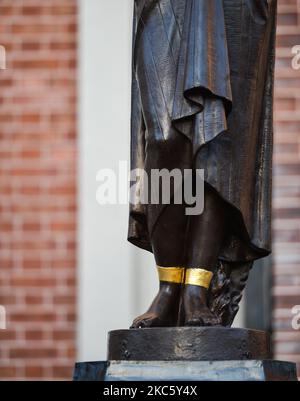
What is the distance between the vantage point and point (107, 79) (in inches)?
207

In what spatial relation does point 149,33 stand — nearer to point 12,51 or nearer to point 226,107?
point 226,107

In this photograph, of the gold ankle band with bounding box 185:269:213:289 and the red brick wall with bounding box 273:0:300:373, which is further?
the red brick wall with bounding box 273:0:300:373

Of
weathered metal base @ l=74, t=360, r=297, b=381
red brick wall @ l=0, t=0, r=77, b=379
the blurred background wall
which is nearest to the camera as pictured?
weathered metal base @ l=74, t=360, r=297, b=381

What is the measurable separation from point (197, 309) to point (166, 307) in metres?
0.10

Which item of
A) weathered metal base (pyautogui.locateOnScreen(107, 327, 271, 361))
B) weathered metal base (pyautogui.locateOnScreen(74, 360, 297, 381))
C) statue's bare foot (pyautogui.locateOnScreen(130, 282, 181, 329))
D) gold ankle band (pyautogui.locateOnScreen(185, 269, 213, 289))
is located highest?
gold ankle band (pyautogui.locateOnScreen(185, 269, 213, 289))

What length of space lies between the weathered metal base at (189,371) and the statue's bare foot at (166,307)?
0.21 metres

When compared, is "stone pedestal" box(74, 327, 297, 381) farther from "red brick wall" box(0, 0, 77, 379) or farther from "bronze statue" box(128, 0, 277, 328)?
"red brick wall" box(0, 0, 77, 379)

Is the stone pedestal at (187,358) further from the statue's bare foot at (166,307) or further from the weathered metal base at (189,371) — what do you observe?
the statue's bare foot at (166,307)

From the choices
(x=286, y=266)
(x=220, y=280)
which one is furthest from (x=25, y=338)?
(x=220, y=280)

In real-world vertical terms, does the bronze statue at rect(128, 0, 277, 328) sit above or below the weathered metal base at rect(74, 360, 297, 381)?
above

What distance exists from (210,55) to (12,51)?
7.60 ft

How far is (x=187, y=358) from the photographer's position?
3.10 m

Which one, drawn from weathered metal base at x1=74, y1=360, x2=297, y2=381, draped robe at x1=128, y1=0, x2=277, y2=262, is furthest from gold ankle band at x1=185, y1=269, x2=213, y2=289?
weathered metal base at x1=74, y1=360, x2=297, y2=381

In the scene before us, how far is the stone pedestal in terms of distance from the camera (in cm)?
303
